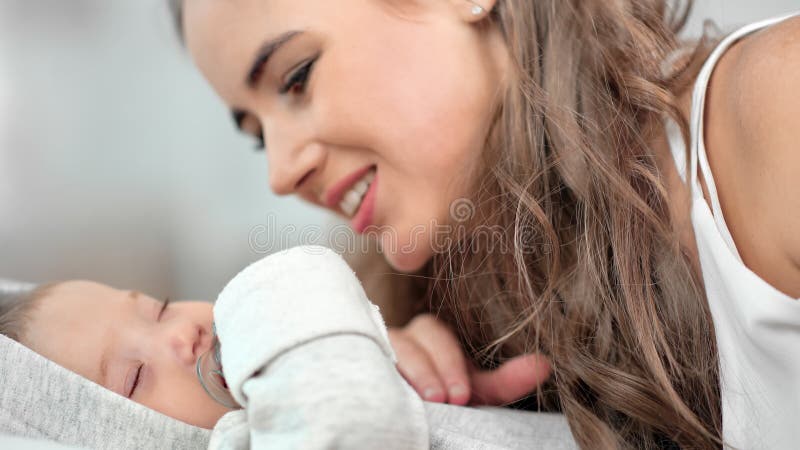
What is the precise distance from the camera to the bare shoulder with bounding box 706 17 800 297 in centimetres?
57

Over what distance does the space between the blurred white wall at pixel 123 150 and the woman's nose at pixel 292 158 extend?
293 millimetres

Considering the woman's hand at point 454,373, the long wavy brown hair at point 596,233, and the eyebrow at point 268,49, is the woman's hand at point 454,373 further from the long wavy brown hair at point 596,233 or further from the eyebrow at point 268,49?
the eyebrow at point 268,49

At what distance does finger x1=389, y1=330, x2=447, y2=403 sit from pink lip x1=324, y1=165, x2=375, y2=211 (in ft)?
0.68

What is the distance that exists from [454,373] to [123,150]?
85 centimetres

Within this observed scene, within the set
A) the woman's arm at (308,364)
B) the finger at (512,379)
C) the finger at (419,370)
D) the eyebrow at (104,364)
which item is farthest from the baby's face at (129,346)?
the finger at (512,379)

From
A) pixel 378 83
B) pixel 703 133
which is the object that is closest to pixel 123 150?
pixel 378 83

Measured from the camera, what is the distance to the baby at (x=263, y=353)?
483 millimetres

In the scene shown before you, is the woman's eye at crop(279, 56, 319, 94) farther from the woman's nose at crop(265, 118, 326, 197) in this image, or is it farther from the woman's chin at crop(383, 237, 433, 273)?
the woman's chin at crop(383, 237, 433, 273)

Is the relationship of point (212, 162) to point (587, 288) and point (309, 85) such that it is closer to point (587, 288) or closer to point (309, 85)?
point (309, 85)

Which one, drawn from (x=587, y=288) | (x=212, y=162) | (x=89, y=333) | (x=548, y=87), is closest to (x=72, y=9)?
(x=212, y=162)

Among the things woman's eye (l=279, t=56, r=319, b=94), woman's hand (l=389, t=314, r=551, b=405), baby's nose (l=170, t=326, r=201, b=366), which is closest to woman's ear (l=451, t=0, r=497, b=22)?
woman's eye (l=279, t=56, r=319, b=94)

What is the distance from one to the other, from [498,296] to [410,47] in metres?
0.34

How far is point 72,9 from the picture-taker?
51.6 inches

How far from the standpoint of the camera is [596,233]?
728 millimetres
